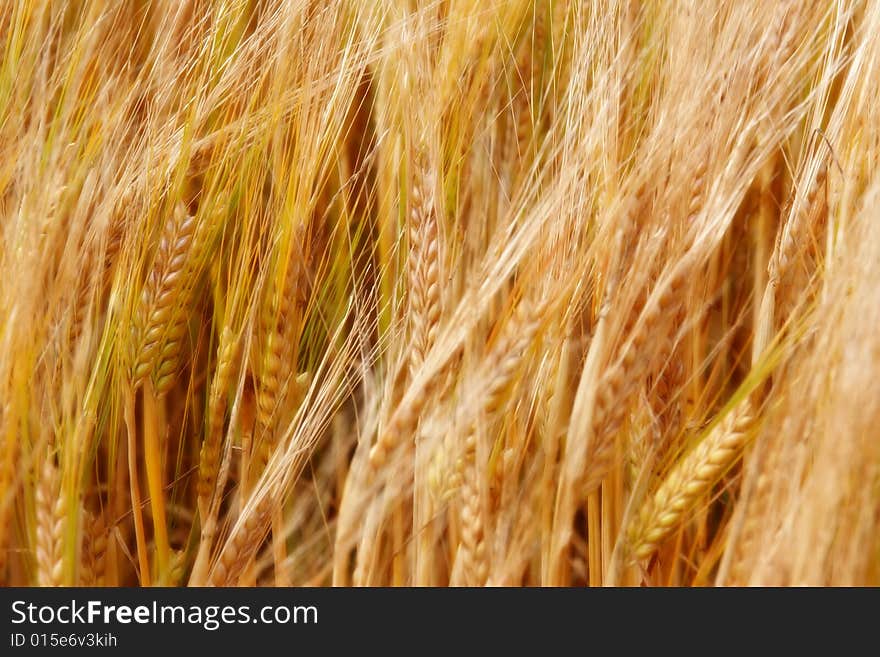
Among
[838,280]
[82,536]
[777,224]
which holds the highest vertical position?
[777,224]

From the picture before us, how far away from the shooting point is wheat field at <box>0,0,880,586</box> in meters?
0.63

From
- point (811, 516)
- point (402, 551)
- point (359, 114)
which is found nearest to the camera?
point (811, 516)

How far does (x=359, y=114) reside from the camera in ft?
2.64

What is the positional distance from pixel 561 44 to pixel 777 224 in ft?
0.99

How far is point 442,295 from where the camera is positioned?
66cm

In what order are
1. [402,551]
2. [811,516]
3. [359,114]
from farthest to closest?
1. [359,114]
2. [402,551]
3. [811,516]

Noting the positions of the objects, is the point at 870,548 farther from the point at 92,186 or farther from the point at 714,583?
the point at 92,186

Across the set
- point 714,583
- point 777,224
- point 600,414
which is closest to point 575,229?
point 600,414

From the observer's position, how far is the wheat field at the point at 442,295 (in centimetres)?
63

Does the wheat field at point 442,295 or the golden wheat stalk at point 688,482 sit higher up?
the wheat field at point 442,295

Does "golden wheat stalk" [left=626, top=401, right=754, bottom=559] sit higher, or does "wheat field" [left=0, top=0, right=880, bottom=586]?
"wheat field" [left=0, top=0, right=880, bottom=586]

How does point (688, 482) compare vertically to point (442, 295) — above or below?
below

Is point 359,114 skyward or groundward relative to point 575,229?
skyward
